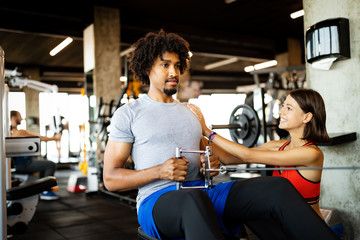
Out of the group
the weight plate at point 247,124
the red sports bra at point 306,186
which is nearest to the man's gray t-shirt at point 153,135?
the red sports bra at point 306,186

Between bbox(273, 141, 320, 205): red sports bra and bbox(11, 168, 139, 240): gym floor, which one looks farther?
bbox(11, 168, 139, 240): gym floor

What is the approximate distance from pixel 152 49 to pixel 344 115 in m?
1.26

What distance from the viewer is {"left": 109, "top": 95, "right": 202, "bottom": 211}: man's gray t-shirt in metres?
1.33

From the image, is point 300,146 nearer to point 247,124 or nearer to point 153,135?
point 153,135

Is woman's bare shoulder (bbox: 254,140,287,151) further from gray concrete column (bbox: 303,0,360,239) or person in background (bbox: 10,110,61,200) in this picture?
person in background (bbox: 10,110,61,200)

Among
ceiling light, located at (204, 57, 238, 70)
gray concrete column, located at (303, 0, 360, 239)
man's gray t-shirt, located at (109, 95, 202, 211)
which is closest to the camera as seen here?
man's gray t-shirt, located at (109, 95, 202, 211)

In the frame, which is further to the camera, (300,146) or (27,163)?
(27,163)

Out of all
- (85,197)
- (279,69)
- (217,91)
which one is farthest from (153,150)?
(217,91)

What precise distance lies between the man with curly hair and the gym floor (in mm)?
1769

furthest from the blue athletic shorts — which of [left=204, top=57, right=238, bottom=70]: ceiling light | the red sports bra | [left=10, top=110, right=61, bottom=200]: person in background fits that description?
[left=204, top=57, right=238, bottom=70]: ceiling light

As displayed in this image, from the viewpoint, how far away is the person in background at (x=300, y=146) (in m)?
1.45

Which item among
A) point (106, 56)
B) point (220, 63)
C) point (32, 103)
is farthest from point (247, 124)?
point (32, 103)

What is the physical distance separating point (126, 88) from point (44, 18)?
2441 millimetres

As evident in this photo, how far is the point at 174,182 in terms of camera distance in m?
1.29
